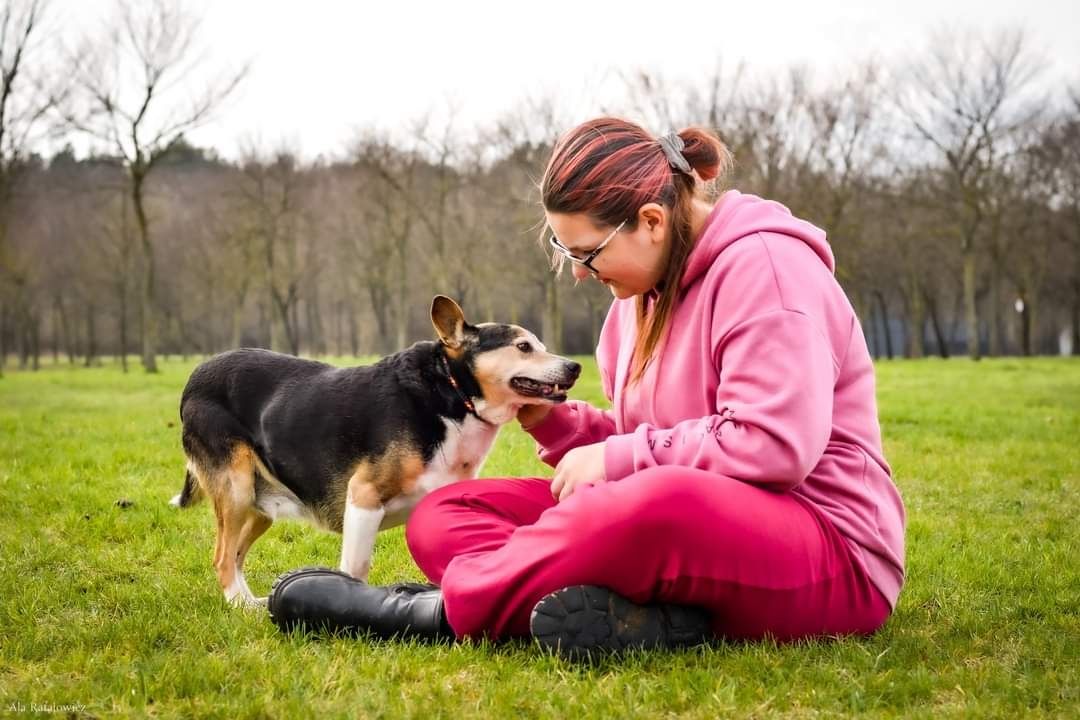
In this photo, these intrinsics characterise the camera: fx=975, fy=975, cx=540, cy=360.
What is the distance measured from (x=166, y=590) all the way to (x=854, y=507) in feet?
10.1

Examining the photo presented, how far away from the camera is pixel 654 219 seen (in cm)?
327

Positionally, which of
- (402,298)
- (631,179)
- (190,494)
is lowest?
(190,494)

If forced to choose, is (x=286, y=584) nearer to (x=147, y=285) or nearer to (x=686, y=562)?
(x=686, y=562)

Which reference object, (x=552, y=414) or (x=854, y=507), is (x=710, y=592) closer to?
(x=854, y=507)

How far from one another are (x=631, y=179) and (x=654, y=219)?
0.16 meters

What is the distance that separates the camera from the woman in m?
2.89

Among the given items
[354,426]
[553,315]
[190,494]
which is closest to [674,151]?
[354,426]

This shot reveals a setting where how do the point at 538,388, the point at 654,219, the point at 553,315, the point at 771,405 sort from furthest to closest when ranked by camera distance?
the point at 553,315
the point at 538,388
the point at 654,219
the point at 771,405

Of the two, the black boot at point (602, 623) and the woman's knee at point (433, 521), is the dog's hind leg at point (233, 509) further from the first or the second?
the black boot at point (602, 623)

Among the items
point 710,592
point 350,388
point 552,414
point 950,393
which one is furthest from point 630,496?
point 950,393

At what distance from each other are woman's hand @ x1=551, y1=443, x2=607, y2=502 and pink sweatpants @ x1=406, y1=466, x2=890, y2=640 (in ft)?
0.40

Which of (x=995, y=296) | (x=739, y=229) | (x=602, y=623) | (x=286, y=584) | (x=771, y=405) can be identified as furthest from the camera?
(x=995, y=296)

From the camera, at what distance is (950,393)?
17.7 metres

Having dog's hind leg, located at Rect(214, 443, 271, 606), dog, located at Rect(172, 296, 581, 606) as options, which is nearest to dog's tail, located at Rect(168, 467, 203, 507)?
dog, located at Rect(172, 296, 581, 606)
